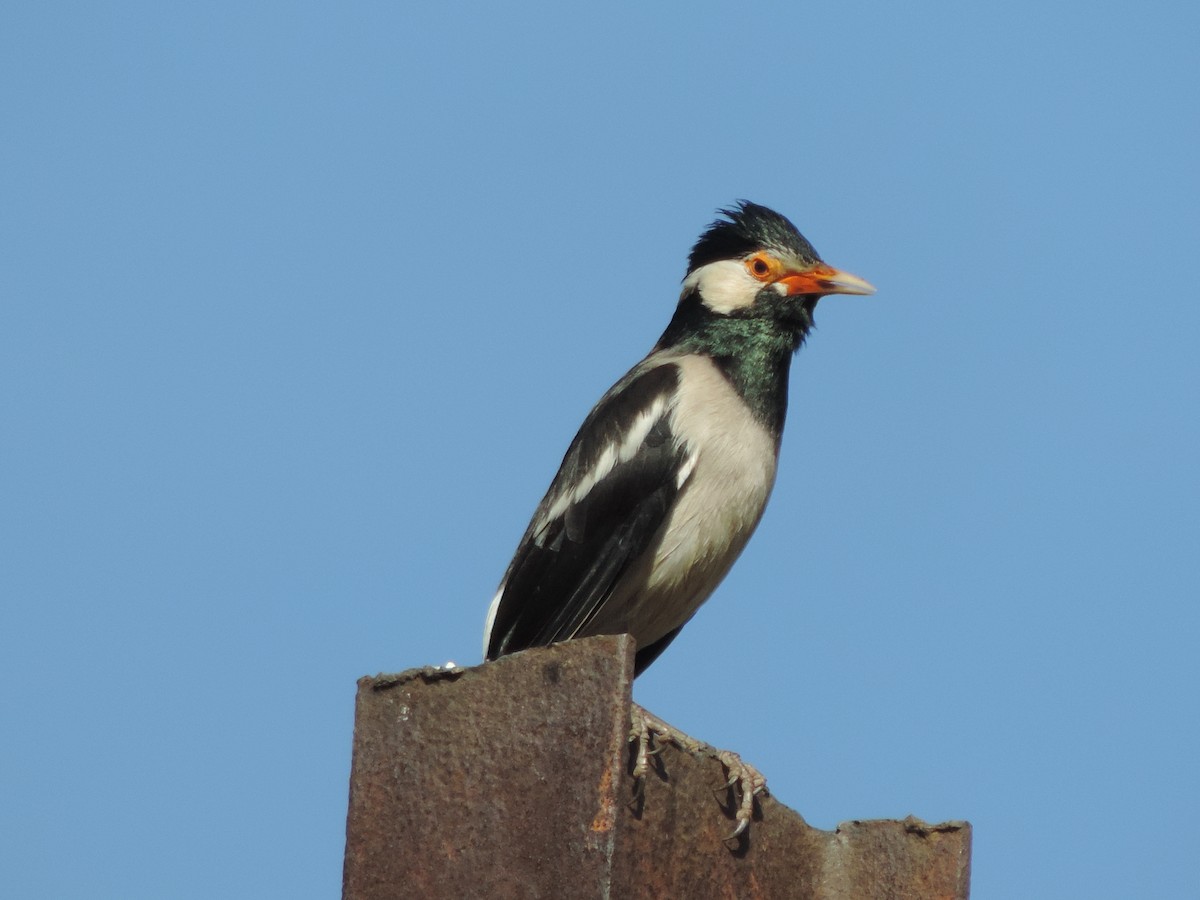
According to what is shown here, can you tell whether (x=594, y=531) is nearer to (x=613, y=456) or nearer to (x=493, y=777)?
(x=613, y=456)

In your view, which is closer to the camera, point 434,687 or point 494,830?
point 494,830

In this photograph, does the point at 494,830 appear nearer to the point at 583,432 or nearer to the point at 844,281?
the point at 583,432

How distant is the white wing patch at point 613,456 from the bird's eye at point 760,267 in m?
1.22

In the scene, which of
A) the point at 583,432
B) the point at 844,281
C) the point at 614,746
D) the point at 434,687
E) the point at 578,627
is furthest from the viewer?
the point at 844,281

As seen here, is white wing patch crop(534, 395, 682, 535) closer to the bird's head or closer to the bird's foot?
the bird's head

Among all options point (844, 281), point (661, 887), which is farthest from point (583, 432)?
point (661, 887)

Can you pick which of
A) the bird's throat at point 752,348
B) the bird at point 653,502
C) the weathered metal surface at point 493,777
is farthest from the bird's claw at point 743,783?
the bird's throat at point 752,348

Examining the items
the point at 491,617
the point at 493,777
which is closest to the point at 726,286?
the point at 491,617

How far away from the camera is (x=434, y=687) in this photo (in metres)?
4.40

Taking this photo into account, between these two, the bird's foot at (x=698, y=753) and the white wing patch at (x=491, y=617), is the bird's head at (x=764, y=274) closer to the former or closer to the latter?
the white wing patch at (x=491, y=617)

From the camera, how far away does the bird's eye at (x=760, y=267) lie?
313 inches

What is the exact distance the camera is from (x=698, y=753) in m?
4.43

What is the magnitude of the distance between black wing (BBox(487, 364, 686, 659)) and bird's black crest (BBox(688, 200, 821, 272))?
54.1 inches

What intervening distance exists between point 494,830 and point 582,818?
314mm
